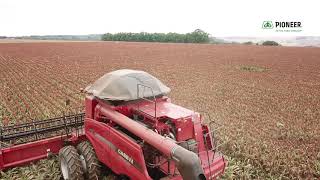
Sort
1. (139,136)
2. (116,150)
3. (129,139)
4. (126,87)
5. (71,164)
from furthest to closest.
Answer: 1. (126,87)
2. (71,164)
3. (116,150)
4. (129,139)
5. (139,136)

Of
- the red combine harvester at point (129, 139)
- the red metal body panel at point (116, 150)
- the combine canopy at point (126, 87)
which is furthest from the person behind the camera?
the combine canopy at point (126, 87)

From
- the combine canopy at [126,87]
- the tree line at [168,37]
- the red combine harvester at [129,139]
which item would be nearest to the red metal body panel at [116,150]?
the red combine harvester at [129,139]

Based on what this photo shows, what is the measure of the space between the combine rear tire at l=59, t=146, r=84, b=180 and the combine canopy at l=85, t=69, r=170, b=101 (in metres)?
1.15

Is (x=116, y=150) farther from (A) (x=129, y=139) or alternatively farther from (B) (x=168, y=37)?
(B) (x=168, y=37)

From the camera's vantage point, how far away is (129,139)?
477cm

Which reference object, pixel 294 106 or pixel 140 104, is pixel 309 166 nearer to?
pixel 140 104

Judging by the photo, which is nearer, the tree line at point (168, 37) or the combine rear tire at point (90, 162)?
the combine rear tire at point (90, 162)

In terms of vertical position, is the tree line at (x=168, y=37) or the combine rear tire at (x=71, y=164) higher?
the tree line at (x=168, y=37)

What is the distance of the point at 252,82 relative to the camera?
752 inches

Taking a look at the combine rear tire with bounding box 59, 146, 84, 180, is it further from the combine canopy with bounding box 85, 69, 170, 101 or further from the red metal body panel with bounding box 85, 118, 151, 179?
Answer: the combine canopy with bounding box 85, 69, 170, 101

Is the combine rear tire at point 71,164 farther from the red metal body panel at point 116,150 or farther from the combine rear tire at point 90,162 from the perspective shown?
the red metal body panel at point 116,150

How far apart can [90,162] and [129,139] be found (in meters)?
1.29

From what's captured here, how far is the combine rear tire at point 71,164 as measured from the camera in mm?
5504

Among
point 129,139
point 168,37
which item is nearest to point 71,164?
point 129,139
